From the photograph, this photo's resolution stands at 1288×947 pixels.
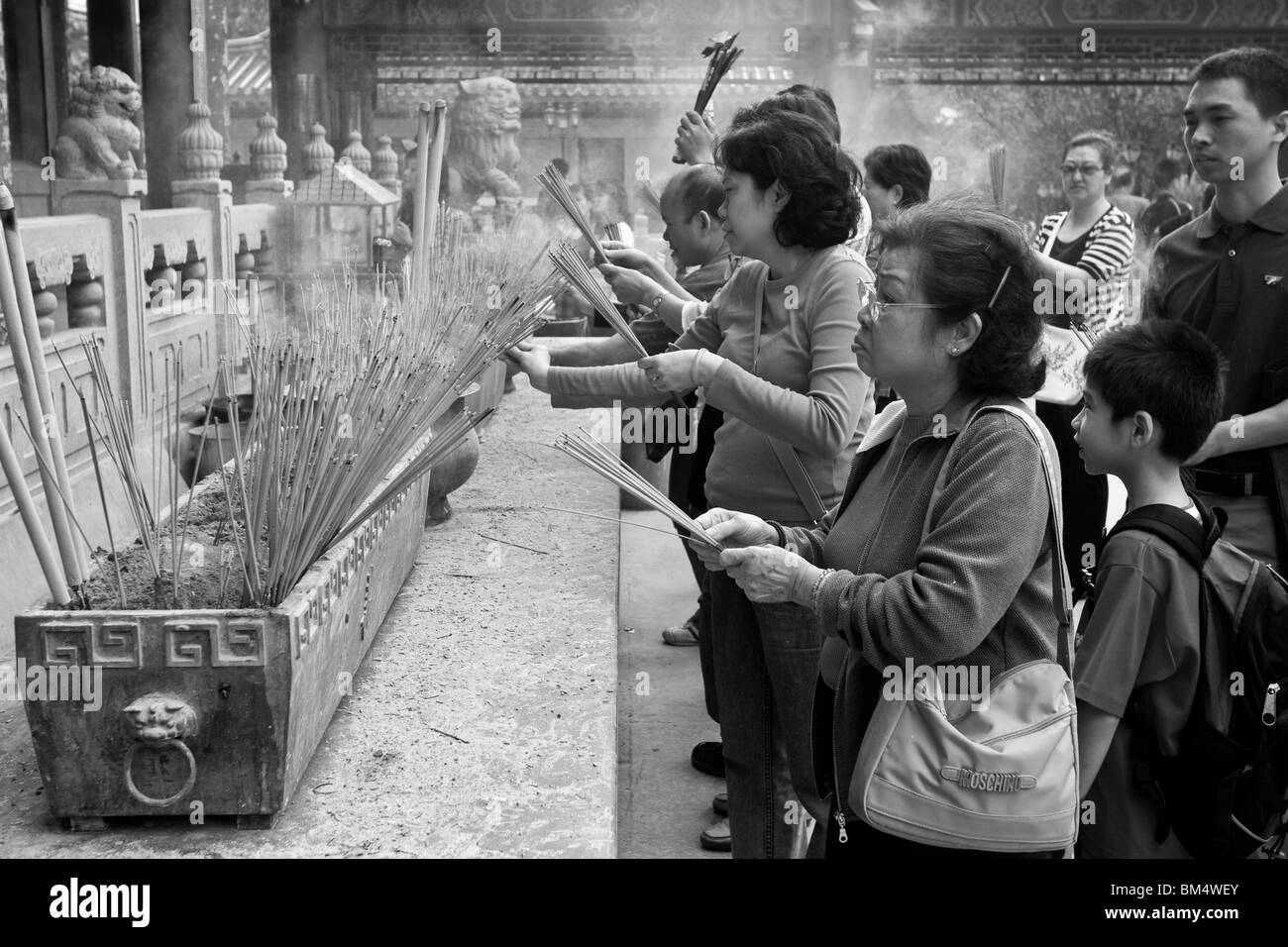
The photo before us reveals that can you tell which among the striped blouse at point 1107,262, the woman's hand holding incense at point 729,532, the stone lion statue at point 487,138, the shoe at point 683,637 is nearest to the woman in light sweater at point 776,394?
the woman's hand holding incense at point 729,532

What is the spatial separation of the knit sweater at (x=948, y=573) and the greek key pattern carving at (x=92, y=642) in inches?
33.8

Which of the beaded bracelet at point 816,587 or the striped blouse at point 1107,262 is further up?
the striped blouse at point 1107,262

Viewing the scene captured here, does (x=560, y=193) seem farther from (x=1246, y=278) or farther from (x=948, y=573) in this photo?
(x=948, y=573)

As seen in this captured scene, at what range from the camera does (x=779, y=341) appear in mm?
2051

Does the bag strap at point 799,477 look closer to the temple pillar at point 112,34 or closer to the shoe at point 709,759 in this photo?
the shoe at point 709,759

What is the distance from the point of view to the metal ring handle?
5.59 ft

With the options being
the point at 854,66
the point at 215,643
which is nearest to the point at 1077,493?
the point at 215,643

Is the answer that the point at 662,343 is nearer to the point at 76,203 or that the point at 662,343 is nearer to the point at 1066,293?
the point at 1066,293

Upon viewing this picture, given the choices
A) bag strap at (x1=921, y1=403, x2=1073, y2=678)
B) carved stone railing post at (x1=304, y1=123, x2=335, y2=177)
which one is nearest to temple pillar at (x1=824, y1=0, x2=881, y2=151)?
carved stone railing post at (x1=304, y1=123, x2=335, y2=177)

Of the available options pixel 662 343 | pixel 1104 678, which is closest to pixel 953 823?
pixel 1104 678

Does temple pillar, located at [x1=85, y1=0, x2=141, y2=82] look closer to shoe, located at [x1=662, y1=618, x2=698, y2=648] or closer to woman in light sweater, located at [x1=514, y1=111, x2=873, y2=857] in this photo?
shoe, located at [x1=662, y1=618, x2=698, y2=648]

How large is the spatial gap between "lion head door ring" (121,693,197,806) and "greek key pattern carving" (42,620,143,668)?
60mm

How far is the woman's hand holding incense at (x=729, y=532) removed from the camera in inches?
64.1
